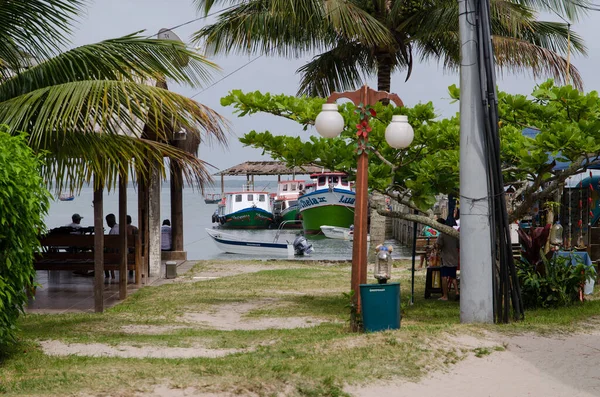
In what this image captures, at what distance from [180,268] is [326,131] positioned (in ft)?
39.0

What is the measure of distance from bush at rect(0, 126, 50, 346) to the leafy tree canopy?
184 inches

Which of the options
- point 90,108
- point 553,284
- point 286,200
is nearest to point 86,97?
point 90,108

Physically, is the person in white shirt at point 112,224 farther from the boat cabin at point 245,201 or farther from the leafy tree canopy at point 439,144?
the boat cabin at point 245,201

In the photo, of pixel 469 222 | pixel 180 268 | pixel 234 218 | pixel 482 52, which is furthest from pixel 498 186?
pixel 234 218

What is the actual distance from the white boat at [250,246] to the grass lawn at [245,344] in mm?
17759

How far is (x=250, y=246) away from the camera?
117 feet

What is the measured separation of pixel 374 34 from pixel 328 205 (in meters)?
33.2

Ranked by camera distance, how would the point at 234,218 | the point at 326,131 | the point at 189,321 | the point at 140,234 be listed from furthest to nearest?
the point at 234,218 < the point at 140,234 < the point at 189,321 < the point at 326,131

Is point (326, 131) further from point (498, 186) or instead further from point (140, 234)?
point (140, 234)

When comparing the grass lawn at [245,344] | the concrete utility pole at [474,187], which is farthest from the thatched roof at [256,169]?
the concrete utility pole at [474,187]

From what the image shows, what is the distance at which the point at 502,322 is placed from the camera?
10.9 metres

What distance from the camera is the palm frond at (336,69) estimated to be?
76.3ft

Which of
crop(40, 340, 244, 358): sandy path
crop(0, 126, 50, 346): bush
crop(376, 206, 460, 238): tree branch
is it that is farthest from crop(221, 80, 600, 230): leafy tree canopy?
crop(0, 126, 50, 346): bush

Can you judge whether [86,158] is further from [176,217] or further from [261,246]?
[261,246]
